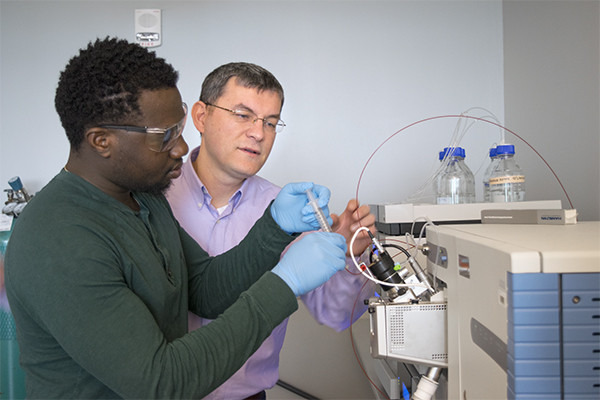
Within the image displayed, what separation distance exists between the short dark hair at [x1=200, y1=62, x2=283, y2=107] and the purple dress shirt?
261 mm

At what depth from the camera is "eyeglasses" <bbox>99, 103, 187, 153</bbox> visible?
704 millimetres

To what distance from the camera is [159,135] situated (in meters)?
0.73

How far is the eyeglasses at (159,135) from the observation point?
0.70m

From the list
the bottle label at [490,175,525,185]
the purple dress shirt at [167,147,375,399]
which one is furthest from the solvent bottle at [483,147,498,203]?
the purple dress shirt at [167,147,375,399]

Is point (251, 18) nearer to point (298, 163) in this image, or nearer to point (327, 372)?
point (298, 163)

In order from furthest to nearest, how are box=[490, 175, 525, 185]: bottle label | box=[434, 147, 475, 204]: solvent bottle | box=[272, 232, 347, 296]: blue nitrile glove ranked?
box=[434, 147, 475, 204]: solvent bottle → box=[490, 175, 525, 185]: bottle label → box=[272, 232, 347, 296]: blue nitrile glove

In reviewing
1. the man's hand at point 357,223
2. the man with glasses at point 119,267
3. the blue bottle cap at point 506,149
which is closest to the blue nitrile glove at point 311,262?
the man with glasses at point 119,267

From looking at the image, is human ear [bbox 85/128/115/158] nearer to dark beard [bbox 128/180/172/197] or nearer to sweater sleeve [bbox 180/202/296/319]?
dark beard [bbox 128/180/172/197]

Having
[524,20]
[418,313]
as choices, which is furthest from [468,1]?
[418,313]

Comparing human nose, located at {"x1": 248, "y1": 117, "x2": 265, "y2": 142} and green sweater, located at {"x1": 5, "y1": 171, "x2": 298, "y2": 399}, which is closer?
green sweater, located at {"x1": 5, "y1": 171, "x2": 298, "y2": 399}

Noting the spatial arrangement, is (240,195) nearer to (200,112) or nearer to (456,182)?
(200,112)

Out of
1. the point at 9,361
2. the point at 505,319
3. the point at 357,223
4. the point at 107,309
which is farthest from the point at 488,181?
the point at 9,361

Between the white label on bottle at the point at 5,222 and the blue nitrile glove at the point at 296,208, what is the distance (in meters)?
1.43

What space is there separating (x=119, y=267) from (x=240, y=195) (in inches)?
27.9
